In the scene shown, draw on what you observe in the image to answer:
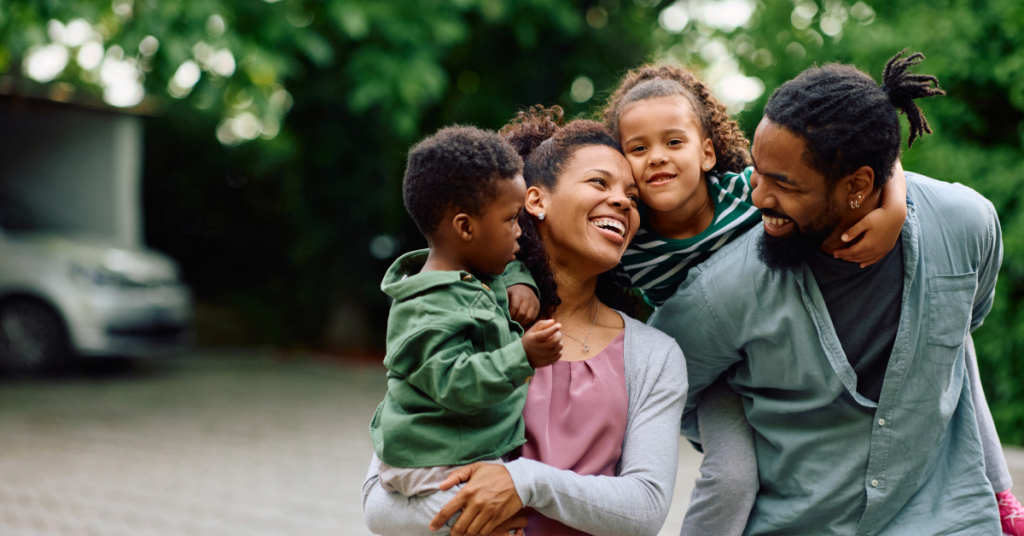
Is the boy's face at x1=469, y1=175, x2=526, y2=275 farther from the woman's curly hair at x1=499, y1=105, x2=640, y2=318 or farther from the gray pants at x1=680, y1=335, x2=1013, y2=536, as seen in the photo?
the gray pants at x1=680, y1=335, x2=1013, y2=536

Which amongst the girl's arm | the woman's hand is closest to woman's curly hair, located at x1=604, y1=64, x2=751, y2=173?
the girl's arm

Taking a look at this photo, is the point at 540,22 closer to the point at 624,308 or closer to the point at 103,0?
the point at 103,0

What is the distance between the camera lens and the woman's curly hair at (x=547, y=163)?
254cm

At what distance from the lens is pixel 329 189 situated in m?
11.8

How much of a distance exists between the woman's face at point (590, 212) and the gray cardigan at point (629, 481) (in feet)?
0.84

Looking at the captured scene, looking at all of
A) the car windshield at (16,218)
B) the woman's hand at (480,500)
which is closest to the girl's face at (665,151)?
the woman's hand at (480,500)

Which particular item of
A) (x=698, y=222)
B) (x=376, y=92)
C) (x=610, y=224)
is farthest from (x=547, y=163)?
(x=376, y=92)

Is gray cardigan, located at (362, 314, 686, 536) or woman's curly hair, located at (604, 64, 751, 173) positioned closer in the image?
gray cardigan, located at (362, 314, 686, 536)

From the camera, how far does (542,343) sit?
1960 millimetres

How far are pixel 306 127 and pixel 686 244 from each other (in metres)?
9.46

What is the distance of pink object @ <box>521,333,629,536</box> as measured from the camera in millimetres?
2311

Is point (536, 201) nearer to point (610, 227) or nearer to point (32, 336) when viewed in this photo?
point (610, 227)

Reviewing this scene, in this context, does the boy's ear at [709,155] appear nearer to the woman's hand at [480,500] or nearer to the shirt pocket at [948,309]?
the shirt pocket at [948,309]

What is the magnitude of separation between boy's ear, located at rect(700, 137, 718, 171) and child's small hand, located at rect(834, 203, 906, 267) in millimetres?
738
